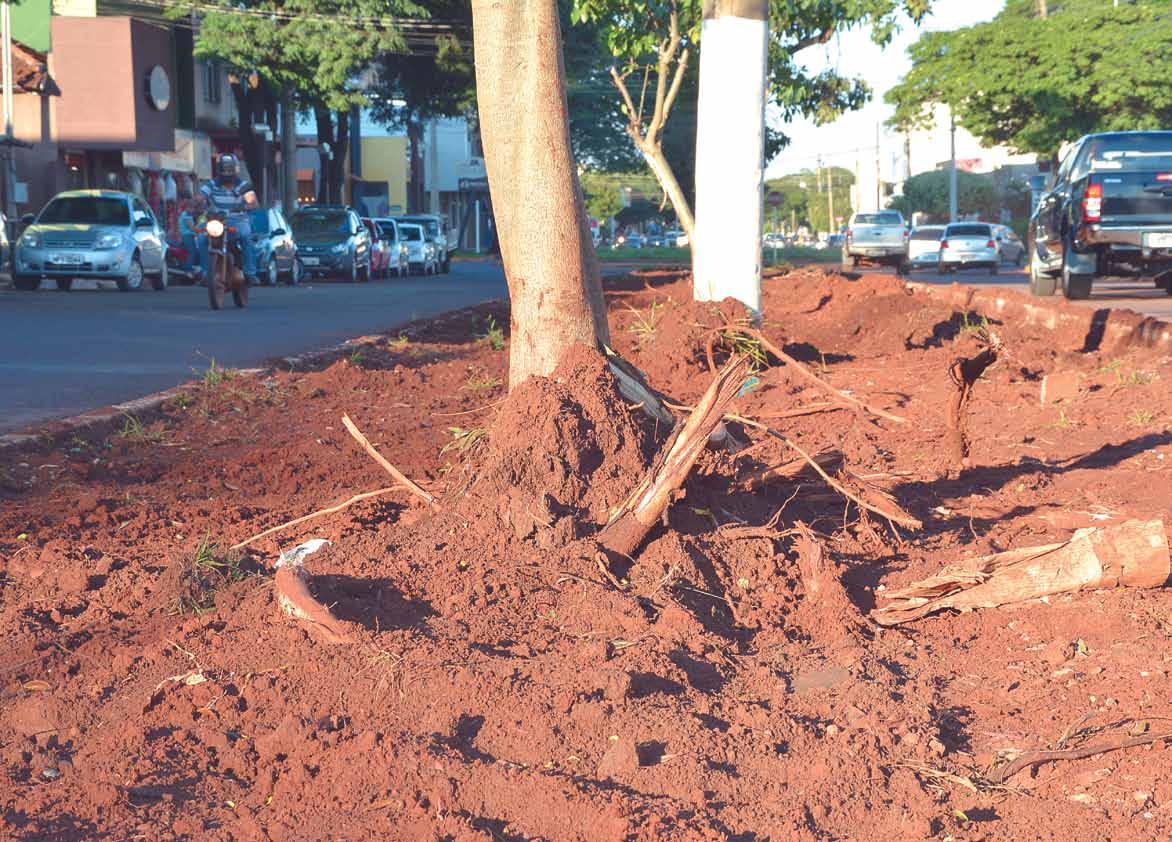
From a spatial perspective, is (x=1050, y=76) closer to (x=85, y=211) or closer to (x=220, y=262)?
(x=85, y=211)

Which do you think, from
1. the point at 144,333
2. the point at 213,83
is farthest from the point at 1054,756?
the point at 213,83

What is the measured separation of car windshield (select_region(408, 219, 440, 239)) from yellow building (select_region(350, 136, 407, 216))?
104ft

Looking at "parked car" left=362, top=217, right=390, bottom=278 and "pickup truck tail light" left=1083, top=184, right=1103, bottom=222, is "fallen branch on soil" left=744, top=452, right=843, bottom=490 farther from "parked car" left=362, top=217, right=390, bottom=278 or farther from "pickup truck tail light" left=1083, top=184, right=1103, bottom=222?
"parked car" left=362, top=217, right=390, bottom=278

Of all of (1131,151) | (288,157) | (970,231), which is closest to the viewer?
(1131,151)

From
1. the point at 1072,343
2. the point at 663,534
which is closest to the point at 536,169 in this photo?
the point at 663,534

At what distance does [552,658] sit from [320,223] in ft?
111

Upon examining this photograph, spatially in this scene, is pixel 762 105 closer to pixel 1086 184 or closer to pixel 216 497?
pixel 216 497

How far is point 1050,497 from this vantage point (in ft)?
21.0

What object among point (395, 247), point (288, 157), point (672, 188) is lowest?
point (395, 247)

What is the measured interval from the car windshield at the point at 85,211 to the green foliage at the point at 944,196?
178ft

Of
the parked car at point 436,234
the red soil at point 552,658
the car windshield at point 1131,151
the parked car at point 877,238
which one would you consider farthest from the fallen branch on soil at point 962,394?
the parked car at point 877,238

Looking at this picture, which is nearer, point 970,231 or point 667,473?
point 667,473

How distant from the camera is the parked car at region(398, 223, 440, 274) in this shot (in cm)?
4319

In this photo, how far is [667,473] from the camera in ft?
15.8
